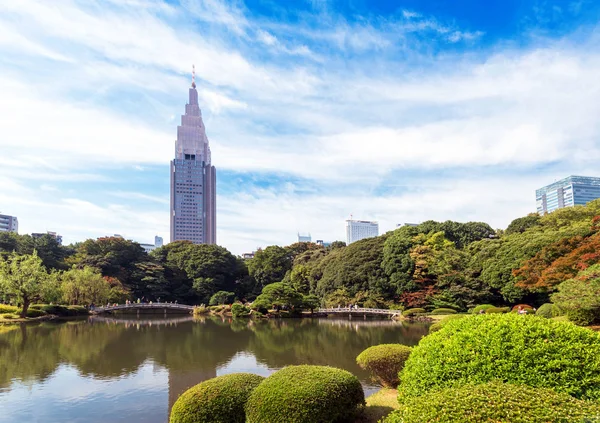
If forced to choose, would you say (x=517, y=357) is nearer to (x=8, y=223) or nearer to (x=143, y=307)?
(x=143, y=307)

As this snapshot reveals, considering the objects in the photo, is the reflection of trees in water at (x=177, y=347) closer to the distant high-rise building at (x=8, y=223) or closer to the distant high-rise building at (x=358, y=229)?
the distant high-rise building at (x=8, y=223)

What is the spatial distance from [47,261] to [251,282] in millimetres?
22065

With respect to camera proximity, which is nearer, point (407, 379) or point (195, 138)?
point (407, 379)

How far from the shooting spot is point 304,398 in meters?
5.71

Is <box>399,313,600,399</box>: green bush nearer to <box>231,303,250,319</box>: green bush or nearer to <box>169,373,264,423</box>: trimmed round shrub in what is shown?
<box>169,373,264,423</box>: trimmed round shrub

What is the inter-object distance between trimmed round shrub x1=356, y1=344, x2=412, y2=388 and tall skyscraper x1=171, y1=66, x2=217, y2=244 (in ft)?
336

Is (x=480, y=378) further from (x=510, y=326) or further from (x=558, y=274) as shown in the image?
(x=558, y=274)

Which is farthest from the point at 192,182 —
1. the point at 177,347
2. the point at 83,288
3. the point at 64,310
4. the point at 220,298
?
the point at 177,347

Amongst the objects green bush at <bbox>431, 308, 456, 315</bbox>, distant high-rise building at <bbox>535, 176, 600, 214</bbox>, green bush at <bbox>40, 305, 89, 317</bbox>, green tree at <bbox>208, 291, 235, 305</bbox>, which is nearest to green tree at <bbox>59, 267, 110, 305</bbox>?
green bush at <bbox>40, 305, 89, 317</bbox>

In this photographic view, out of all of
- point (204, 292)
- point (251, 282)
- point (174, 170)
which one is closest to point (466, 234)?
point (251, 282)

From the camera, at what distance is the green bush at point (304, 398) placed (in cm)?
564

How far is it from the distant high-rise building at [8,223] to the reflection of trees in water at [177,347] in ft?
322

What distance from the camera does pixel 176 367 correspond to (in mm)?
13992

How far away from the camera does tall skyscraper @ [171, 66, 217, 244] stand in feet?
354
